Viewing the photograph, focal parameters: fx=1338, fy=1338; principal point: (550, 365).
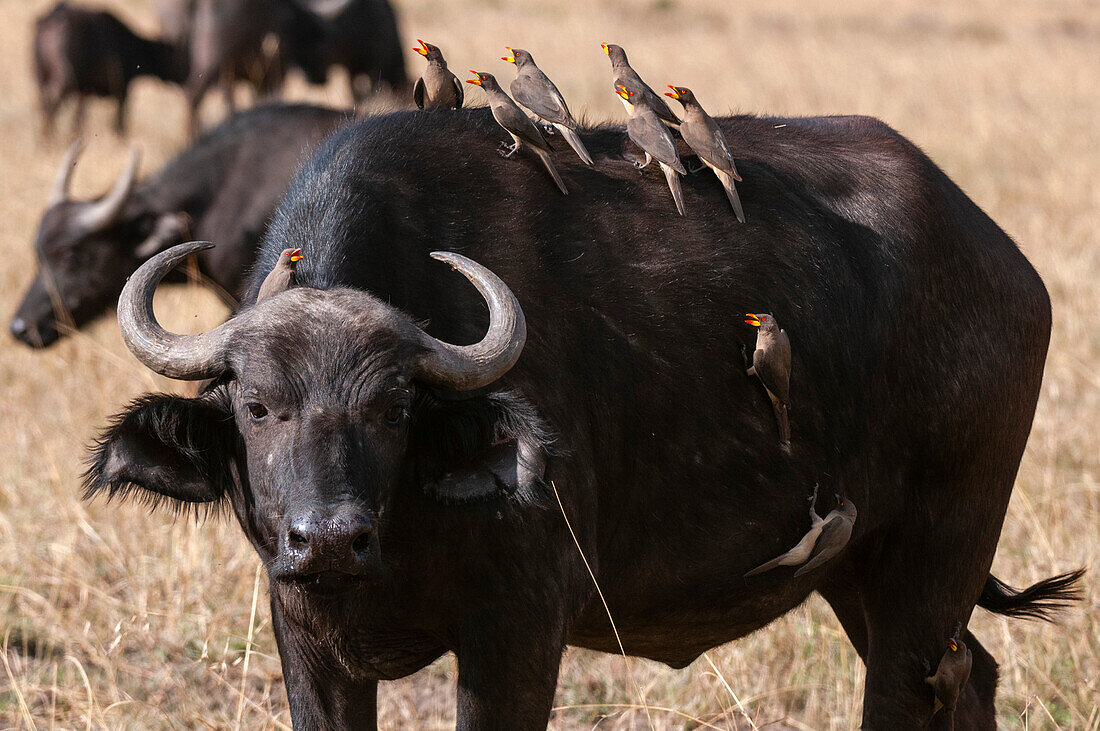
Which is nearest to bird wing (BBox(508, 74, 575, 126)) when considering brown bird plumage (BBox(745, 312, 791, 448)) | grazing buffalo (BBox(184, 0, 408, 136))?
brown bird plumage (BBox(745, 312, 791, 448))

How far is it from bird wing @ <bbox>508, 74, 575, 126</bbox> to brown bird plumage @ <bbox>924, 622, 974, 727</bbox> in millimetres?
1823

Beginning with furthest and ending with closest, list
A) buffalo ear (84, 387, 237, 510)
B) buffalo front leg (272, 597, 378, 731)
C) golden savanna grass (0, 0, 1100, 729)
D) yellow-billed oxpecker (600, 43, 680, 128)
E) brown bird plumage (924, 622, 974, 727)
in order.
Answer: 1. golden savanna grass (0, 0, 1100, 729)
2. yellow-billed oxpecker (600, 43, 680, 128)
3. brown bird plumage (924, 622, 974, 727)
4. buffalo front leg (272, 597, 378, 731)
5. buffalo ear (84, 387, 237, 510)

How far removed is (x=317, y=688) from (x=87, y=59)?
12.7 metres

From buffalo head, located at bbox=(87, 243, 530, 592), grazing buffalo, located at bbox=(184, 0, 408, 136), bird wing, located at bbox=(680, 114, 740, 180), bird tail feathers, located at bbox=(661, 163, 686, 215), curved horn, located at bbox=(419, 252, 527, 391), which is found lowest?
grazing buffalo, located at bbox=(184, 0, 408, 136)

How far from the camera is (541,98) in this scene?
376 centimetres

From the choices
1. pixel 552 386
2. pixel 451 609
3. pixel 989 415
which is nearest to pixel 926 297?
pixel 989 415

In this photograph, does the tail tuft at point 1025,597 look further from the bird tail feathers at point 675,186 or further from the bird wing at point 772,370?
the bird tail feathers at point 675,186

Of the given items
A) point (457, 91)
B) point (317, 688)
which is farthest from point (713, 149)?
point (317, 688)

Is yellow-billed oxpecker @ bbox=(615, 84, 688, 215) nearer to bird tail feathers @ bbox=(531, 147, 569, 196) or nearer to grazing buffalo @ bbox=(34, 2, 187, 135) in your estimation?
bird tail feathers @ bbox=(531, 147, 569, 196)

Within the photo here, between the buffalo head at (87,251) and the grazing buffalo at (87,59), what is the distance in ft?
→ 21.8

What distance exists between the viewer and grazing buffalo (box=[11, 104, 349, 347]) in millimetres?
7637

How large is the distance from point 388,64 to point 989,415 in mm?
11493

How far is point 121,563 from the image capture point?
532cm

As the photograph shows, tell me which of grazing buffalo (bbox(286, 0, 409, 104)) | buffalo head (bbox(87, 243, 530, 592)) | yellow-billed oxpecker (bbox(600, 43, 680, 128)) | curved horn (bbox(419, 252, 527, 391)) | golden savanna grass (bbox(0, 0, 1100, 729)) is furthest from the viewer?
grazing buffalo (bbox(286, 0, 409, 104))
